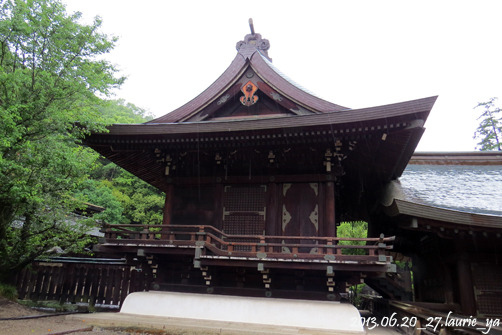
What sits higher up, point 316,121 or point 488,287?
point 316,121

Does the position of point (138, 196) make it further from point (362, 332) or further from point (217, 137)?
point (362, 332)

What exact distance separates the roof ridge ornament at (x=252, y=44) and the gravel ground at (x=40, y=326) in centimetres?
898

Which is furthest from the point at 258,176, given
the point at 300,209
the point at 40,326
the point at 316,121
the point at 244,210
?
the point at 40,326

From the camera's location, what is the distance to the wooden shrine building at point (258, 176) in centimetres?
797

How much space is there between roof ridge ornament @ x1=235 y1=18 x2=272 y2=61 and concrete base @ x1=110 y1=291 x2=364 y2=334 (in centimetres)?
790

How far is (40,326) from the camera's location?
289 inches

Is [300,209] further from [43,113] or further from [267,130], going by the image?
[43,113]

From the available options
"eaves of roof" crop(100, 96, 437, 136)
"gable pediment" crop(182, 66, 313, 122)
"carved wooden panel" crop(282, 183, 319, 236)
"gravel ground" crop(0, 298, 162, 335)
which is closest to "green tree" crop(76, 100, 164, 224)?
"gable pediment" crop(182, 66, 313, 122)

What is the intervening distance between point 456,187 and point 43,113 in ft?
41.2

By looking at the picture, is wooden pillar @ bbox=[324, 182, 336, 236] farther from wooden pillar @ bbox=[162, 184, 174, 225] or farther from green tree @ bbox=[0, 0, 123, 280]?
green tree @ bbox=[0, 0, 123, 280]

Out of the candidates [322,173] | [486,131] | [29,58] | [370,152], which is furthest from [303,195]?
[486,131]

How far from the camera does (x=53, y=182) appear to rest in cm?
791

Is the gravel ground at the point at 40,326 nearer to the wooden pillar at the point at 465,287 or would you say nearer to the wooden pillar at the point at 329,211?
the wooden pillar at the point at 329,211

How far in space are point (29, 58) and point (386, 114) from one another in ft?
27.3
